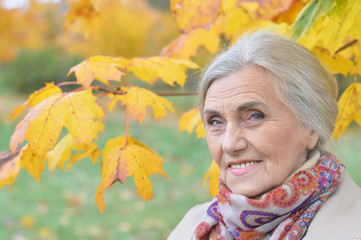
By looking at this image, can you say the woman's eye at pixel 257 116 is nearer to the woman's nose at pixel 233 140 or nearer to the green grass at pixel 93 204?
the woman's nose at pixel 233 140

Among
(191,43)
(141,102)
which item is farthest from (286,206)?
(191,43)

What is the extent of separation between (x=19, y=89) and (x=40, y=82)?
3.09ft

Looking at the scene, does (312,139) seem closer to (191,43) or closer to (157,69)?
(157,69)

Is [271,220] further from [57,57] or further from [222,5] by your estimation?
[57,57]

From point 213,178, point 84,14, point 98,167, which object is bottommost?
point 98,167

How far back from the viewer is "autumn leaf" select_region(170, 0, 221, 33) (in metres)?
1.79

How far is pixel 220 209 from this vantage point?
Result: 160cm

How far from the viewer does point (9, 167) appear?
2027 millimetres

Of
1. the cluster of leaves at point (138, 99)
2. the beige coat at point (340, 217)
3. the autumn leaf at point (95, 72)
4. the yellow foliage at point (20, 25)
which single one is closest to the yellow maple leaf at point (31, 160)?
the cluster of leaves at point (138, 99)

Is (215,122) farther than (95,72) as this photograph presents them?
No

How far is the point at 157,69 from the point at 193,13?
1.11ft

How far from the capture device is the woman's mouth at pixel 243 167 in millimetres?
1531

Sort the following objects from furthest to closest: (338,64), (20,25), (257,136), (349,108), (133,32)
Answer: (20,25)
(133,32)
(338,64)
(349,108)
(257,136)

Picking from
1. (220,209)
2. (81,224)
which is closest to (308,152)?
(220,209)
